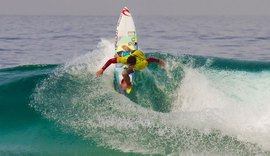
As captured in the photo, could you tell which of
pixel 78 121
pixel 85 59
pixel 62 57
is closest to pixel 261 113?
pixel 78 121

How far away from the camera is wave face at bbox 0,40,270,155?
319 inches

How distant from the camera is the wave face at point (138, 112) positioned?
8094mm

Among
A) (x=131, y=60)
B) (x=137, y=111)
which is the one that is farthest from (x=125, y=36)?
(x=137, y=111)

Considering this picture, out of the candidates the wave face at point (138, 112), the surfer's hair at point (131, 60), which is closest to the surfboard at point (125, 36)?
the wave face at point (138, 112)

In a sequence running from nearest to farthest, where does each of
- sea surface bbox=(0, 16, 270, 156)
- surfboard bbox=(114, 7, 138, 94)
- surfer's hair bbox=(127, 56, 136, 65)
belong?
sea surface bbox=(0, 16, 270, 156) < surfer's hair bbox=(127, 56, 136, 65) < surfboard bbox=(114, 7, 138, 94)

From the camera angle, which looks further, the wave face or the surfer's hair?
the surfer's hair

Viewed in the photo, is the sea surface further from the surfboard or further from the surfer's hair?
the surfer's hair

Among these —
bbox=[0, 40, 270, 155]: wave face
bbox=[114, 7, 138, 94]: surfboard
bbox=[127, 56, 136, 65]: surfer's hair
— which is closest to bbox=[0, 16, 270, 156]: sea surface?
bbox=[0, 40, 270, 155]: wave face

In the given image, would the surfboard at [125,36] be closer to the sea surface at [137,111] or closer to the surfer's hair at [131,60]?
the sea surface at [137,111]

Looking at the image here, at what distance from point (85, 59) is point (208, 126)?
22.5 ft

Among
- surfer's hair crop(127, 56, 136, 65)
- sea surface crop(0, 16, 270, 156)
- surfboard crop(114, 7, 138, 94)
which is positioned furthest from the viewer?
surfboard crop(114, 7, 138, 94)

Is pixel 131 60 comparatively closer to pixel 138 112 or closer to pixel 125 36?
pixel 138 112

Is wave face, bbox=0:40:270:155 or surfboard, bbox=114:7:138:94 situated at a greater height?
surfboard, bbox=114:7:138:94

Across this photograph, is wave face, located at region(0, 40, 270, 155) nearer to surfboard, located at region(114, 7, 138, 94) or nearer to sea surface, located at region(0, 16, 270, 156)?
sea surface, located at region(0, 16, 270, 156)
